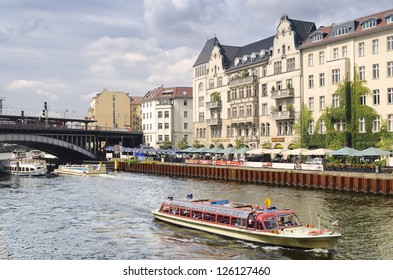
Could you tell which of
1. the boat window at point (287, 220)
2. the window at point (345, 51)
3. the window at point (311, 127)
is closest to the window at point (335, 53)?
the window at point (345, 51)

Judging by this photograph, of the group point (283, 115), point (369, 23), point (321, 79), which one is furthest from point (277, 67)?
point (369, 23)

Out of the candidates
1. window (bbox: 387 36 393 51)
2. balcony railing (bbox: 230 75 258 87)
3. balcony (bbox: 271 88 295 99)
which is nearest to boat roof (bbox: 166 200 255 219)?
window (bbox: 387 36 393 51)

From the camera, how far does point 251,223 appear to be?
3053 centimetres

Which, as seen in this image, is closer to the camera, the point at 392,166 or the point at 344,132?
the point at 392,166

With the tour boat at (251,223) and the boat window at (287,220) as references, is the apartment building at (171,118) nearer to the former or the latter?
the tour boat at (251,223)

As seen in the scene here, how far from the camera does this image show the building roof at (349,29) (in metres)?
65.8

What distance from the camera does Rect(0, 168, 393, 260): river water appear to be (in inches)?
1093

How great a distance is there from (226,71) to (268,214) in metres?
70.3

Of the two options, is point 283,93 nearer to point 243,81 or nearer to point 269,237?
point 243,81

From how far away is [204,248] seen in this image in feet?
96.4

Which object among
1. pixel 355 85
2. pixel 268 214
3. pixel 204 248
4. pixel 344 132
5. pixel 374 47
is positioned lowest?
pixel 204 248

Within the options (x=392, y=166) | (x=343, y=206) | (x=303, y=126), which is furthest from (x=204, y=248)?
(x=303, y=126)
